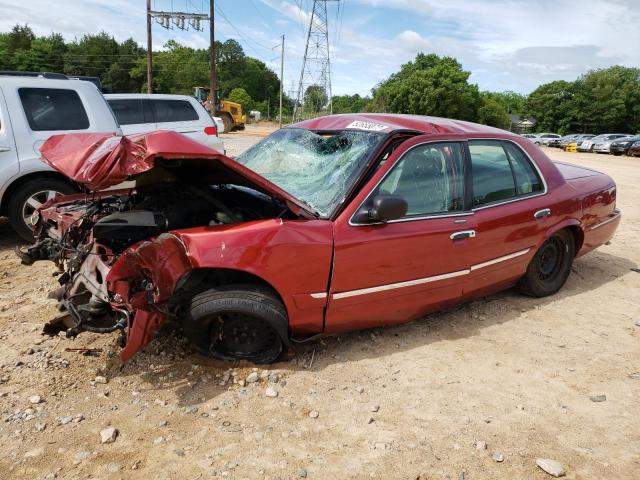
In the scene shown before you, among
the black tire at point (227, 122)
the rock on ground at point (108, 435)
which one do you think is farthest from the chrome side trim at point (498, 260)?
the black tire at point (227, 122)

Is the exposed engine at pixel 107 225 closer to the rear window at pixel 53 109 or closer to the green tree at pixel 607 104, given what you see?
the rear window at pixel 53 109

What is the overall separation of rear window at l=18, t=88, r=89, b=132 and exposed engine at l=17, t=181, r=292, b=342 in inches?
90.5

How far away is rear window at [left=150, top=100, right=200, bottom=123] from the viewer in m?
8.57

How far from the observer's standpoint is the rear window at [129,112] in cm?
841

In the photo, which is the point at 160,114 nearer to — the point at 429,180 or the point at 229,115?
the point at 429,180

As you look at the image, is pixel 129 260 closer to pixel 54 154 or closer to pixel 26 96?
pixel 54 154

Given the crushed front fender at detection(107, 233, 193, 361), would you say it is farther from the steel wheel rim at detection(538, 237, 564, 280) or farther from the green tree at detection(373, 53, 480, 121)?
the green tree at detection(373, 53, 480, 121)

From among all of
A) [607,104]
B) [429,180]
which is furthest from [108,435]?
[607,104]

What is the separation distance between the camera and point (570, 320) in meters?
4.03

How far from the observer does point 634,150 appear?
27.5 m

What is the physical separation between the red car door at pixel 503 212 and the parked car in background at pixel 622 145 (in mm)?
30196

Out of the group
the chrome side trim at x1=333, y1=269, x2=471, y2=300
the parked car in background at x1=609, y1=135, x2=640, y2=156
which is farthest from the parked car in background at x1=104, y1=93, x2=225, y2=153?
the parked car in background at x1=609, y1=135, x2=640, y2=156

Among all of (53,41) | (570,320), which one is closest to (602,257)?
(570,320)

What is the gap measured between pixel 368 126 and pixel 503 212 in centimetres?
129
